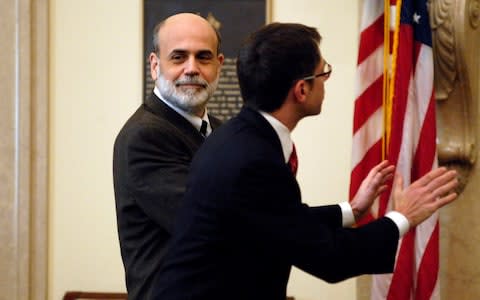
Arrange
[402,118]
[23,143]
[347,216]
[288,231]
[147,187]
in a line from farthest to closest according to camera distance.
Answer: [23,143], [402,118], [347,216], [147,187], [288,231]

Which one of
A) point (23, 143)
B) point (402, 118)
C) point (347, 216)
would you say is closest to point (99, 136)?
point (23, 143)

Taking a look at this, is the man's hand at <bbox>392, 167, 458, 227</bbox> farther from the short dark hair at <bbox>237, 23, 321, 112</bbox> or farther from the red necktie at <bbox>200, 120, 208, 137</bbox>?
the red necktie at <bbox>200, 120, 208, 137</bbox>

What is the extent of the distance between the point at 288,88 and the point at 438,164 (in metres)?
1.18

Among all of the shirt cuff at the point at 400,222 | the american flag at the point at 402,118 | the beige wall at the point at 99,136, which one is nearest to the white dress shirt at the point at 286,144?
the shirt cuff at the point at 400,222

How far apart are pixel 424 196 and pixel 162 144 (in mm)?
683

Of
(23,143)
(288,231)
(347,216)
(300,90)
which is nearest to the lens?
(288,231)

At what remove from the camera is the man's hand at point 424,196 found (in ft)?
5.51

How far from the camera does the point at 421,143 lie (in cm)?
250

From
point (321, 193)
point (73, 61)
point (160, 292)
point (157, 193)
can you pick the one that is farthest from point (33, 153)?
point (160, 292)

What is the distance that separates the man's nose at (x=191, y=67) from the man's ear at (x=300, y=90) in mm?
527

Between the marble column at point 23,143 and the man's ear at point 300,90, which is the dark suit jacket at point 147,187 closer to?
the man's ear at point 300,90

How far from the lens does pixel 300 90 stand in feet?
5.33

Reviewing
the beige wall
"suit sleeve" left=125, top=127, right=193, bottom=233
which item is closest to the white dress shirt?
"suit sleeve" left=125, top=127, right=193, bottom=233

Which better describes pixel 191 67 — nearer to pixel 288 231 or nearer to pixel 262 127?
pixel 262 127
